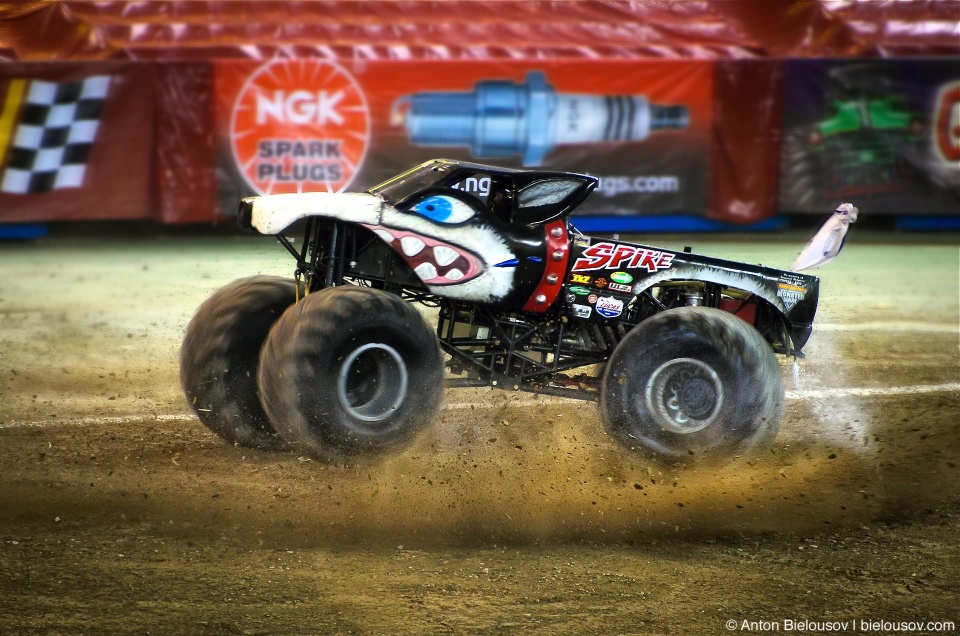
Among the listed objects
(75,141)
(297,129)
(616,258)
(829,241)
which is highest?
(297,129)

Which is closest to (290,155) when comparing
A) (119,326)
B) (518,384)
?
(119,326)

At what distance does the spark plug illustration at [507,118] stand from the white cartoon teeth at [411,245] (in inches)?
321

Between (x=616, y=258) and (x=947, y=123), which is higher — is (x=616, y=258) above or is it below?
below

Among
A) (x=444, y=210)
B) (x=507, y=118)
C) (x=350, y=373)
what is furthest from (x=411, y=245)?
(x=507, y=118)

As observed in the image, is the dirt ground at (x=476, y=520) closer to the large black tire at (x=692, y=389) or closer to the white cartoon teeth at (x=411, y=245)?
the large black tire at (x=692, y=389)

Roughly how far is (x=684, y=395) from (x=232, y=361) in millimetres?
2257

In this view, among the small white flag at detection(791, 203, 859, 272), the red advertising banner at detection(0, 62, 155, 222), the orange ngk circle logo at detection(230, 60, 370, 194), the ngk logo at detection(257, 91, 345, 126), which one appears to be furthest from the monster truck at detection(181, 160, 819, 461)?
the red advertising banner at detection(0, 62, 155, 222)

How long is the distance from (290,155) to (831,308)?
674 cm

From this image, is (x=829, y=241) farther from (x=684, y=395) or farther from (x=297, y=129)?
(x=297, y=129)

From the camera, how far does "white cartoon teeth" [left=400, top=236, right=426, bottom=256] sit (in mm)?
5121

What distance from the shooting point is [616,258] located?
17.9ft

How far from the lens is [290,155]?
12953 millimetres

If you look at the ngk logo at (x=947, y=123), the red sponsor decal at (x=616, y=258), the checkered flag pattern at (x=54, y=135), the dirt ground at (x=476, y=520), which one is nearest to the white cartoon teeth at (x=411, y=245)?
the red sponsor decal at (x=616, y=258)

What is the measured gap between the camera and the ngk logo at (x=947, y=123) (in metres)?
14.1
